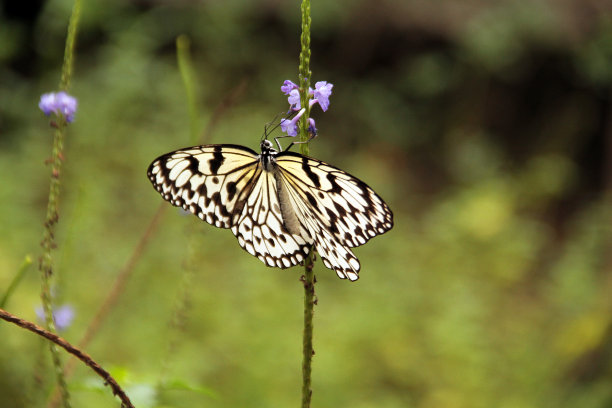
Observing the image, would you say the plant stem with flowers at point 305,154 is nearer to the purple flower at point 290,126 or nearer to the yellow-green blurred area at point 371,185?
the purple flower at point 290,126

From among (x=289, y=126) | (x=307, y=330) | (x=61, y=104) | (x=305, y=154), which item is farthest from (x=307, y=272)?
(x=61, y=104)

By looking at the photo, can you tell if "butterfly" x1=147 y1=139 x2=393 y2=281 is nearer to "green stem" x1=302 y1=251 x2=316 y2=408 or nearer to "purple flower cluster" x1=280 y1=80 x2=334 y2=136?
"purple flower cluster" x1=280 y1=80 x2=334 y2=136

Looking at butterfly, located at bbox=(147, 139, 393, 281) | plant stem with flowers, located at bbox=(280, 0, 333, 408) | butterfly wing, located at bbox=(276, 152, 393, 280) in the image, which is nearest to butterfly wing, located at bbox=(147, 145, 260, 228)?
butterfly, located at bbox=(147, 139, 393, 281)

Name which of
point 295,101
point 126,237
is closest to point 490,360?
point 126,237

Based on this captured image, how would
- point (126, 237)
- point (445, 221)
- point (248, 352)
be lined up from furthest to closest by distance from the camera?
1. point (445, 221)
2. point (126, 237)
3. point (248, 352)

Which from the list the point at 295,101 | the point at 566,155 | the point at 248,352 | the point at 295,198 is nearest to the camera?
the point at 295,101

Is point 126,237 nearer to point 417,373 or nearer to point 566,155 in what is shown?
point 417,373

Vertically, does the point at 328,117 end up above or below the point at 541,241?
above
